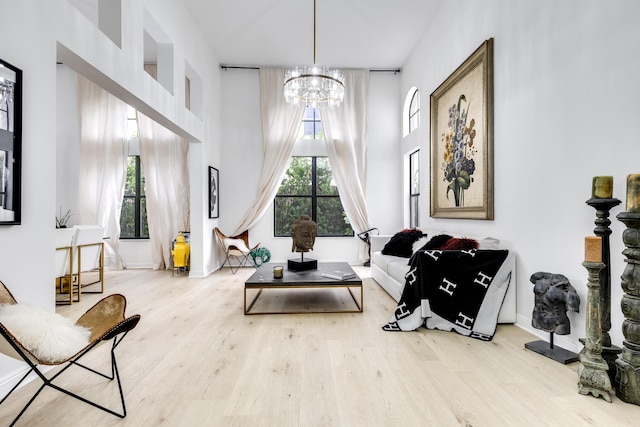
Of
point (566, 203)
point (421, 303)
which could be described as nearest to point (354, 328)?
point (421, 303)

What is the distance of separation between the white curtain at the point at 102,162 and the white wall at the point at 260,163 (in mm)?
1941

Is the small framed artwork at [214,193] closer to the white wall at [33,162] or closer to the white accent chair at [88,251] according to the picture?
the white accent chair at [88,251]

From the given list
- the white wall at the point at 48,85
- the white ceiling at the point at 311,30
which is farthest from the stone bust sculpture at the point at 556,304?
the white ceiling at the point at 311,30

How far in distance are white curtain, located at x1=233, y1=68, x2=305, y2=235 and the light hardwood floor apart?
3.75 m

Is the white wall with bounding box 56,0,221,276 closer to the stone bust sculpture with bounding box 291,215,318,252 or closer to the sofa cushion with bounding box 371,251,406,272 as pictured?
the stone bust sculpture with bounding box 291,215,318,252

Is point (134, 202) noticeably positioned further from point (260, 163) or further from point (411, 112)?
point (411, 112)

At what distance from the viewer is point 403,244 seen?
17.4 ft

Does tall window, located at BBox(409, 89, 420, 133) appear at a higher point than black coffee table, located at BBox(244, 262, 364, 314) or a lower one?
higher

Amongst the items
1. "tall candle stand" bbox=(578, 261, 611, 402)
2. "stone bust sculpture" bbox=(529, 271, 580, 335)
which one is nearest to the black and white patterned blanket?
"stone bust sculpture" bbox=(529, 271, 580, 335)

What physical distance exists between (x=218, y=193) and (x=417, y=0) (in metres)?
4.73

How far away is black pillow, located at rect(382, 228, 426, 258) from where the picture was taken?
524 centimetres

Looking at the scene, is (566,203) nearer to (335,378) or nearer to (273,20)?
(335,378)

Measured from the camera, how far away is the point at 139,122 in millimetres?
6762

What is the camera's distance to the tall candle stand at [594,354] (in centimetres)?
201
